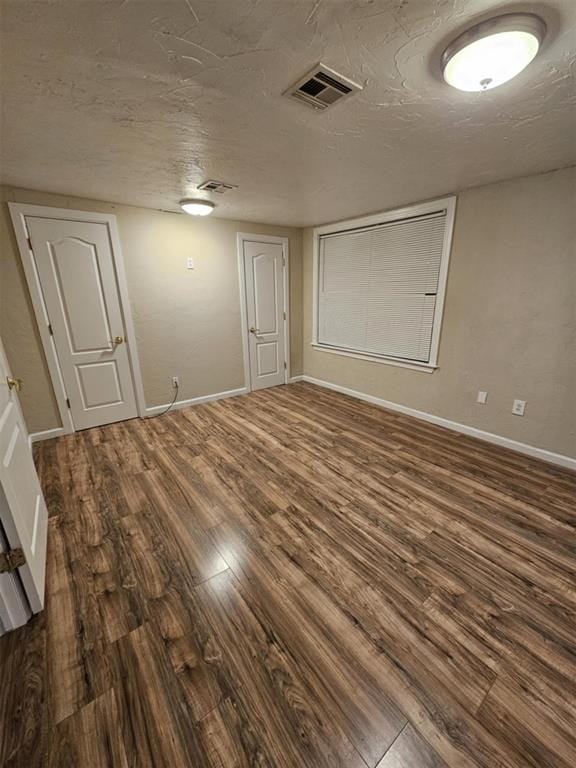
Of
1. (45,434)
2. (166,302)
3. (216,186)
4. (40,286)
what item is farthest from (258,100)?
(45,434)

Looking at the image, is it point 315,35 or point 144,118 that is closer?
point 315,35

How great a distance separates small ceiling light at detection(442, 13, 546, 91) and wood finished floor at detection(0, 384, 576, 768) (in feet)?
7.18

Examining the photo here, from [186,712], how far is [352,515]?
1234mm

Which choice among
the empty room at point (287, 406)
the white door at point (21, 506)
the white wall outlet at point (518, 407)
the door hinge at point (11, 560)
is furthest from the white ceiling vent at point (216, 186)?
the white wall outlet at point (518, 407)

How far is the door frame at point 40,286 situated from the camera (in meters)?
2.58

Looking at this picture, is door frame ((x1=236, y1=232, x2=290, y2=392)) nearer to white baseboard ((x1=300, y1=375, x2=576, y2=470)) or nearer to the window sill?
the window sill

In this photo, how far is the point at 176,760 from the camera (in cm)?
91

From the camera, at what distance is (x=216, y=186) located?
2.50 m

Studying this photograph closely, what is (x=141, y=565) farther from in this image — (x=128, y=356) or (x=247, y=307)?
(x=247, y=307)

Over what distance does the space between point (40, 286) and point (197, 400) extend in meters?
1.95

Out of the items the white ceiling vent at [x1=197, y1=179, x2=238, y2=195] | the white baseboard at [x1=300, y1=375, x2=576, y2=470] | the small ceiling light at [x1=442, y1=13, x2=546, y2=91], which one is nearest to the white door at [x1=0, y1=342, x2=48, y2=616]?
the white ceiling vent at [x1=197, y1=179, x2=238, y2=195]

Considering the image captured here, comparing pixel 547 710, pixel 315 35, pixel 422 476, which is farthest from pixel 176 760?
pixel 315 35

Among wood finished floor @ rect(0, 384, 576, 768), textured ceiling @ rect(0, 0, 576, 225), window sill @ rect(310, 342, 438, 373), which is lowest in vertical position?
wood finished floor @ rect(0, 384, 576, 768)

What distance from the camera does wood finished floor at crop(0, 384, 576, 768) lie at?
0.96 meters
